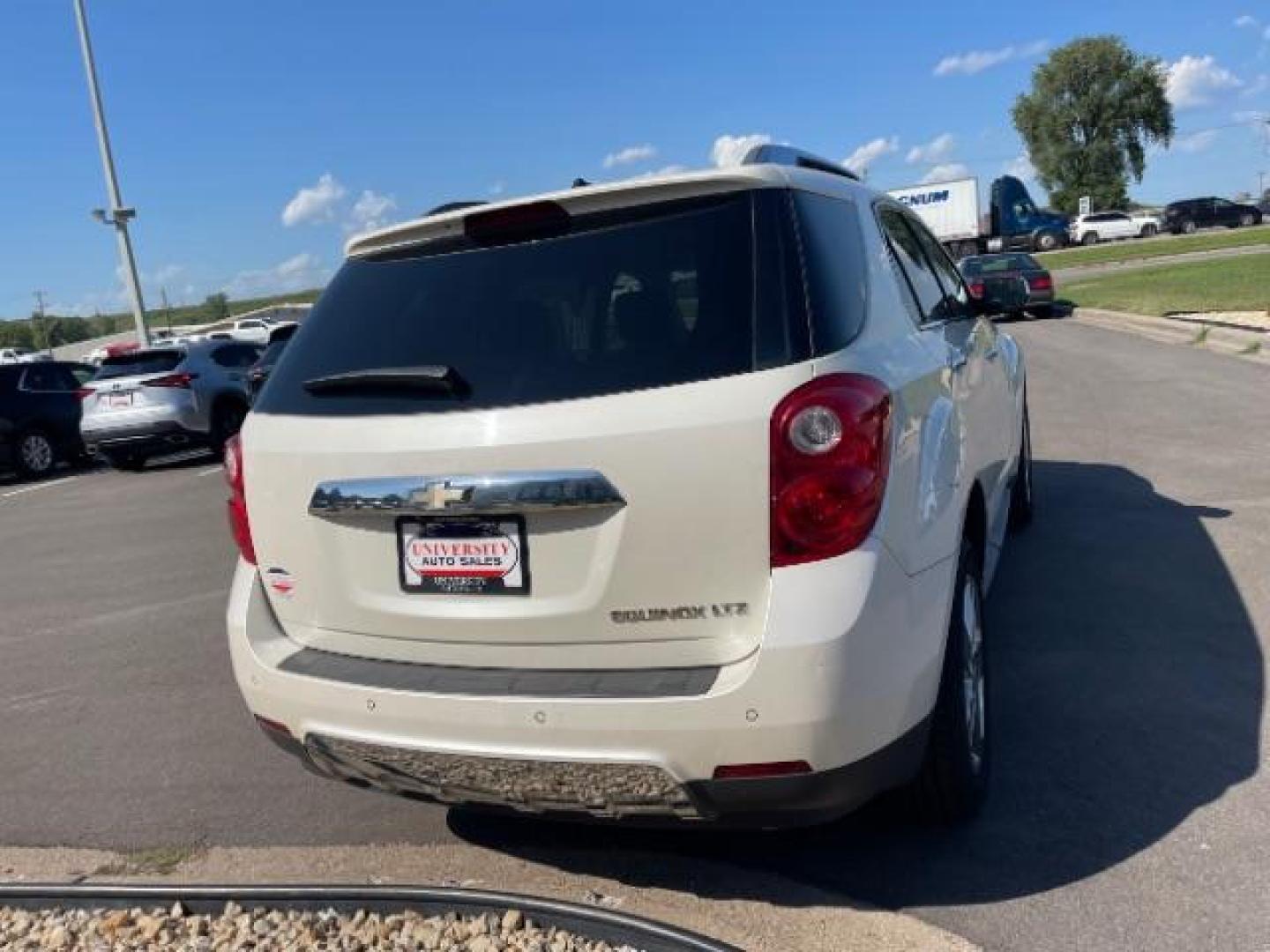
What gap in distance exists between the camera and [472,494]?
8.91 ft

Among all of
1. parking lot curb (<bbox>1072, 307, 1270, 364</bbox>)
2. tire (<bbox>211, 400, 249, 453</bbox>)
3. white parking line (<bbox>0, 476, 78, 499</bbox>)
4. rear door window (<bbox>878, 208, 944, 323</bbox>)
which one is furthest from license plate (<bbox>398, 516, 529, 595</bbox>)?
tire (<bbox>211, 400, 249, 453</bbox>)

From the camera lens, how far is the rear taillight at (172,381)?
47.0 ft

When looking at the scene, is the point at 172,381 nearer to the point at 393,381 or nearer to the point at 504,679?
the point at 393,381

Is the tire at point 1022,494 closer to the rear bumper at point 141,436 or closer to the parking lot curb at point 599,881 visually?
the parking lot curb at point 599,881

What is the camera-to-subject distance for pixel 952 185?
4525cm

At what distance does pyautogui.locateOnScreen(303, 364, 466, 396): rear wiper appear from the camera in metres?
→ 2.83

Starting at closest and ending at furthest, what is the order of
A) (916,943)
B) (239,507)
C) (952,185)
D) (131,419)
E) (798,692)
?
(798,692)
(916,943)
(239,507)
(131,419)
(952,185)

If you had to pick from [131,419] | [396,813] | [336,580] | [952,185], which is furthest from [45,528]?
[952,185]

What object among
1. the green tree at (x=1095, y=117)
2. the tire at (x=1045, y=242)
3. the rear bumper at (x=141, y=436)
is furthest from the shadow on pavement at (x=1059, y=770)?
the green tree at (x=1095, y=117)

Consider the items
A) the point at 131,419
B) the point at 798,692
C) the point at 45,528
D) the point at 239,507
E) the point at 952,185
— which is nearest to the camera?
the point at 798,692

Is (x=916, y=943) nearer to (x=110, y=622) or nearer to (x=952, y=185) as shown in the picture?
(x=110, y=622)

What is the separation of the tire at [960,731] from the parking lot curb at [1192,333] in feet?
36.0

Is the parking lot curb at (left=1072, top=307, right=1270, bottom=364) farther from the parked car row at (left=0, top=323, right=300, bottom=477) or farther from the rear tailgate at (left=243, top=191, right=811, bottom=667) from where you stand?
the rear tailgate at (left=243, top=191, right=811, bottom=667)

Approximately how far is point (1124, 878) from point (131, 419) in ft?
44.6
